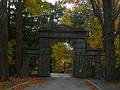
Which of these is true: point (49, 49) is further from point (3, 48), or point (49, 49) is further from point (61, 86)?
point (61, 86)

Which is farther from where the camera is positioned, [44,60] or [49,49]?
[49,49]

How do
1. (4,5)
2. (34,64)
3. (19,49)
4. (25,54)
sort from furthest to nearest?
1. (34,64)
2. (25,54)
3. (19,49)
4. (4,5)

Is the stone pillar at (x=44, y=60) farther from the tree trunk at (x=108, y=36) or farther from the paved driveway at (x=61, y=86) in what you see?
the tree trunk at (x=108, y=36)

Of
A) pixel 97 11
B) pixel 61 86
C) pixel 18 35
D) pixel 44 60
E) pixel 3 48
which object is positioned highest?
pixel 97 11

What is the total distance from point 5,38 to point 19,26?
10.1 metres

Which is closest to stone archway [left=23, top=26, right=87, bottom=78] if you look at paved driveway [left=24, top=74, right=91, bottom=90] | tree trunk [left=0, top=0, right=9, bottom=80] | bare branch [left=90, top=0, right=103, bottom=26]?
bare branch [left=90, top=0, right=103, bottom=26]

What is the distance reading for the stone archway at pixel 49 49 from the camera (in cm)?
4459

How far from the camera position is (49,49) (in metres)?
45.1

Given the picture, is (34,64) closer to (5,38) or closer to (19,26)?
(19,26)

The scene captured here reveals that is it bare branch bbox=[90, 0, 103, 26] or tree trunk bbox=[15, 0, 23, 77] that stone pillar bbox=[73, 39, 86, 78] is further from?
bare branch bbox=[90, 0, 103, 26]

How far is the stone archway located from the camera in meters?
44.6

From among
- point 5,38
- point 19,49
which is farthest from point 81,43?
point 5,38

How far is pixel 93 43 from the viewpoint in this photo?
172ft

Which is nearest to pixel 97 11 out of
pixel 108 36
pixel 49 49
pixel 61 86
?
pixel 108 36
